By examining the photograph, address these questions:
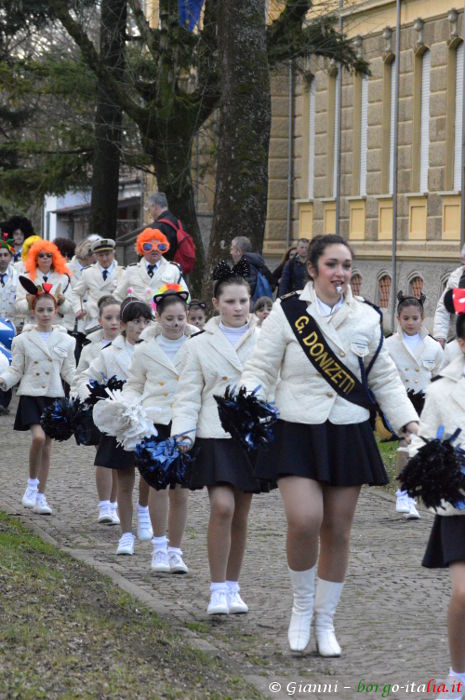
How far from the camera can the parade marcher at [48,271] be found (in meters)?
16.4

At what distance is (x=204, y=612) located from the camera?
769 centimetres

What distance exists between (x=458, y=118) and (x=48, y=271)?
422 inches

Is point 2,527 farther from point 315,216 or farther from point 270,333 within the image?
point 315,216

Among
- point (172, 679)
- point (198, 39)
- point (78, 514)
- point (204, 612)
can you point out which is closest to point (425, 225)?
point (198, 39)

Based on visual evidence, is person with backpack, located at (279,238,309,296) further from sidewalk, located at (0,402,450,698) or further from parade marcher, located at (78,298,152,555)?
Result: parade marcher, located at (78,298,152,555)

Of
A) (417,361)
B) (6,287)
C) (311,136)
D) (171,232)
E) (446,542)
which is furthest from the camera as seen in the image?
(311,136)

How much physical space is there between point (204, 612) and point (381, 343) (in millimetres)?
1815

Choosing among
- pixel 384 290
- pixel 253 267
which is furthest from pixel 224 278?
pixel 384 290

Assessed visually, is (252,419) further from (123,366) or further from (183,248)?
(183,248)

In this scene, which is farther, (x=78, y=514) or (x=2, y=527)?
(x=78, y=514)

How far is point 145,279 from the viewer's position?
588 inches

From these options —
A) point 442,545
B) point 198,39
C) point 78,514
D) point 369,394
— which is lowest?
point 78,514

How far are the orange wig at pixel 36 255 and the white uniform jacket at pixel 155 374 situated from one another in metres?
7.47

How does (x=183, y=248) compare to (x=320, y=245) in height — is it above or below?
above
